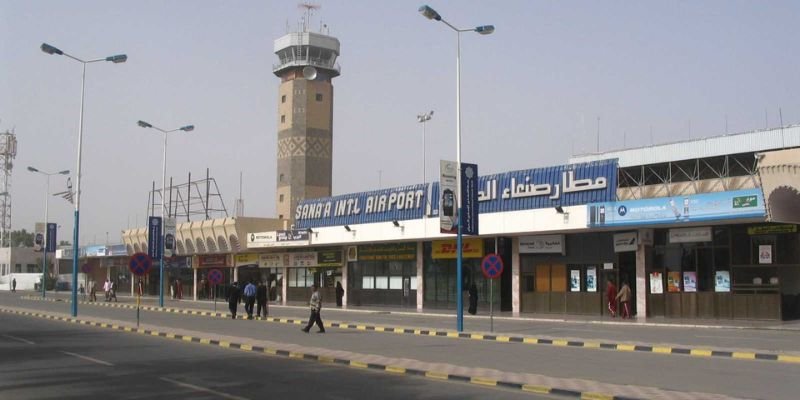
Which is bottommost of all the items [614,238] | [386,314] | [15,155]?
[386,314]

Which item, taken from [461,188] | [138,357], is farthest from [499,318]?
[138,357]

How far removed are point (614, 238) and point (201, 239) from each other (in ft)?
123

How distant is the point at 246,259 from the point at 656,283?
34.3 meters

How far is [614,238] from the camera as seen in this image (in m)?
33.7

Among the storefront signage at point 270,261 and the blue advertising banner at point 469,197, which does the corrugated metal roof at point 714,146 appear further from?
the blue advertising banner at point 469,197

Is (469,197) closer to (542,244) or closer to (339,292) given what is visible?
(542,244)

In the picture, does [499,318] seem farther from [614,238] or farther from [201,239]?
[201,239]

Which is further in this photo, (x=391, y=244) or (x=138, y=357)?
(x=391, y=244)

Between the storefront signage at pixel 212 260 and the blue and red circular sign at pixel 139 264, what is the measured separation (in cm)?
3412

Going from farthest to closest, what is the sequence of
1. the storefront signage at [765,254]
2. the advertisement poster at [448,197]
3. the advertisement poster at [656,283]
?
1. the advertisement poster at [656,283]
2. the storefront signage at [765,254]
3. the advertisement poster at [448,197]

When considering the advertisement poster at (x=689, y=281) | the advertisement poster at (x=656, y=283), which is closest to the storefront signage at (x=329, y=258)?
the advertisement poster at (x=656, y=283)

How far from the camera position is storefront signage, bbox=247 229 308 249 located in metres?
49.8

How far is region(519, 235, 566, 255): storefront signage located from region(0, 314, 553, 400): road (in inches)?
784

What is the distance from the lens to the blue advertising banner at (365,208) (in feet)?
139
